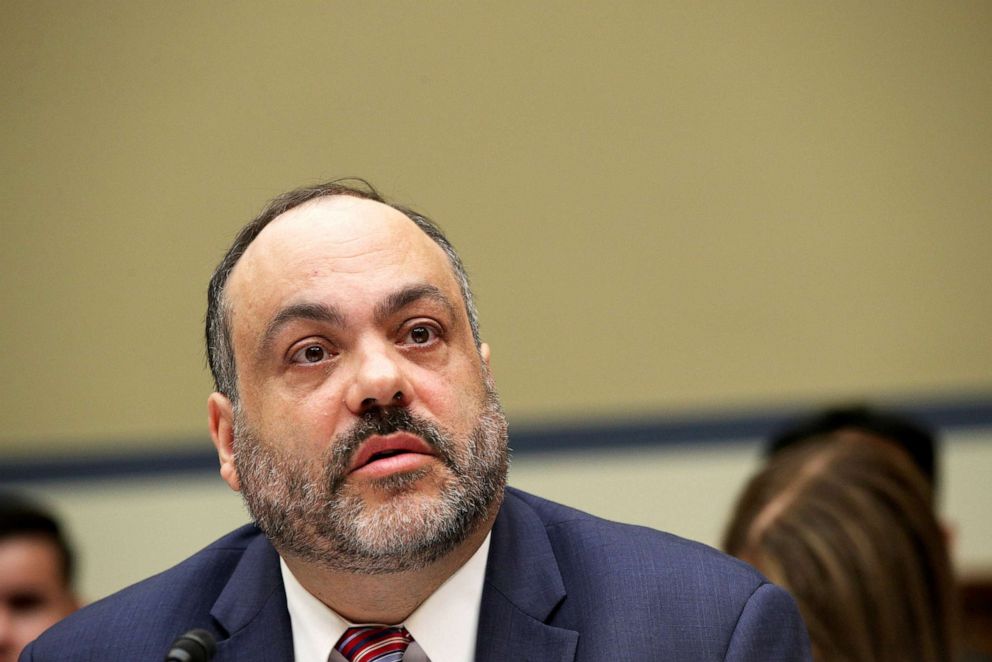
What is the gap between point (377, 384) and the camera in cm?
200

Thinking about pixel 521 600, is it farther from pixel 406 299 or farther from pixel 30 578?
pixel 30 578

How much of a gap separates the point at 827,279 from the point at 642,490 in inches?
44.7

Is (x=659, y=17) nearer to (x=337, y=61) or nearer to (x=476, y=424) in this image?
(x=337, y=61)

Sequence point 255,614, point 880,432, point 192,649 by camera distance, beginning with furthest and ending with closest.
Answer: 1. point 880,432
2. point 255,614
3. point 192,649

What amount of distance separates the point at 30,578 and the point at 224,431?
140 centimetres

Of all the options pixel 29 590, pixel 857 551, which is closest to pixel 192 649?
pixel 857 551

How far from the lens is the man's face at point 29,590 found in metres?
3.33

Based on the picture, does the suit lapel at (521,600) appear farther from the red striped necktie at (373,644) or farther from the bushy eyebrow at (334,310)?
the bushy eyebrow at (334,310)

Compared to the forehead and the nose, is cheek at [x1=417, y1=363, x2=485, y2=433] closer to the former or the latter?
the nose

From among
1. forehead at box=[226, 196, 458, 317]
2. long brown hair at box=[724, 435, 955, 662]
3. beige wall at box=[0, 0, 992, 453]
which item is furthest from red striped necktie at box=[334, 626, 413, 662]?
beige wall at box=[0, 0, 992, 453]

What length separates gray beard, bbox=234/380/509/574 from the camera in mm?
2016

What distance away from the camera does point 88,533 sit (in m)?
5.31

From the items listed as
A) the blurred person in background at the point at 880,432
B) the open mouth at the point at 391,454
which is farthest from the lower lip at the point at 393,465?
the blurred person in background at the point at 880,432

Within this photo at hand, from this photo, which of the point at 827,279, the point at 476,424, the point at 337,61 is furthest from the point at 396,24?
the point at 476,424
